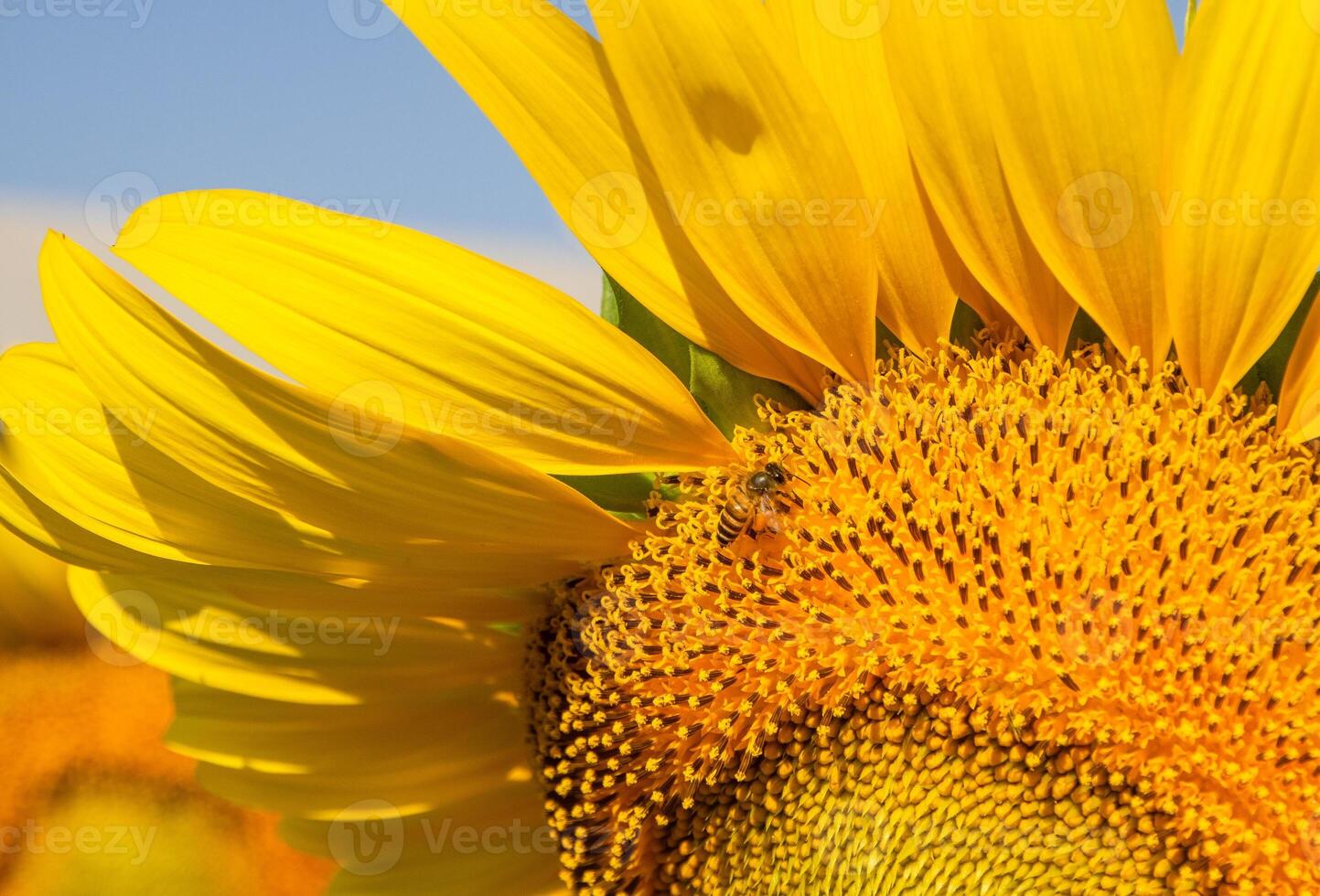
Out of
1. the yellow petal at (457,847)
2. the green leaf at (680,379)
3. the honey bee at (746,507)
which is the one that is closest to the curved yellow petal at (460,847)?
the yellow petal at (457,847)

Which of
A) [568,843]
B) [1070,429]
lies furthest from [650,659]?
[1070,429]

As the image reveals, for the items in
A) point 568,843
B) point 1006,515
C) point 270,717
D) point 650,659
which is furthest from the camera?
point 270,717

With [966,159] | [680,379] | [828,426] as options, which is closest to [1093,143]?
[966,159]

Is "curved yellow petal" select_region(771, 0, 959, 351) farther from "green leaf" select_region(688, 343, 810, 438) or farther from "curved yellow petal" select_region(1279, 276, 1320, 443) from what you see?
"curved yellow petal" select_region(1279, 276, 1320, 443)

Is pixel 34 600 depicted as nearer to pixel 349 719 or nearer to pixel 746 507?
pixel 349 719

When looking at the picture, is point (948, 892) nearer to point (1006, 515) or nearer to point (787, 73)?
point (1006, 515)

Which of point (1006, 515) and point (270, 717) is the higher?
point (1006, 515)

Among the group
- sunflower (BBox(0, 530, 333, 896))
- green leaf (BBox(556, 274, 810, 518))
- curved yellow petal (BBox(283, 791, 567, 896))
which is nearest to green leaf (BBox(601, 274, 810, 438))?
green leaf (BBox(556, 274, 810, 518))
